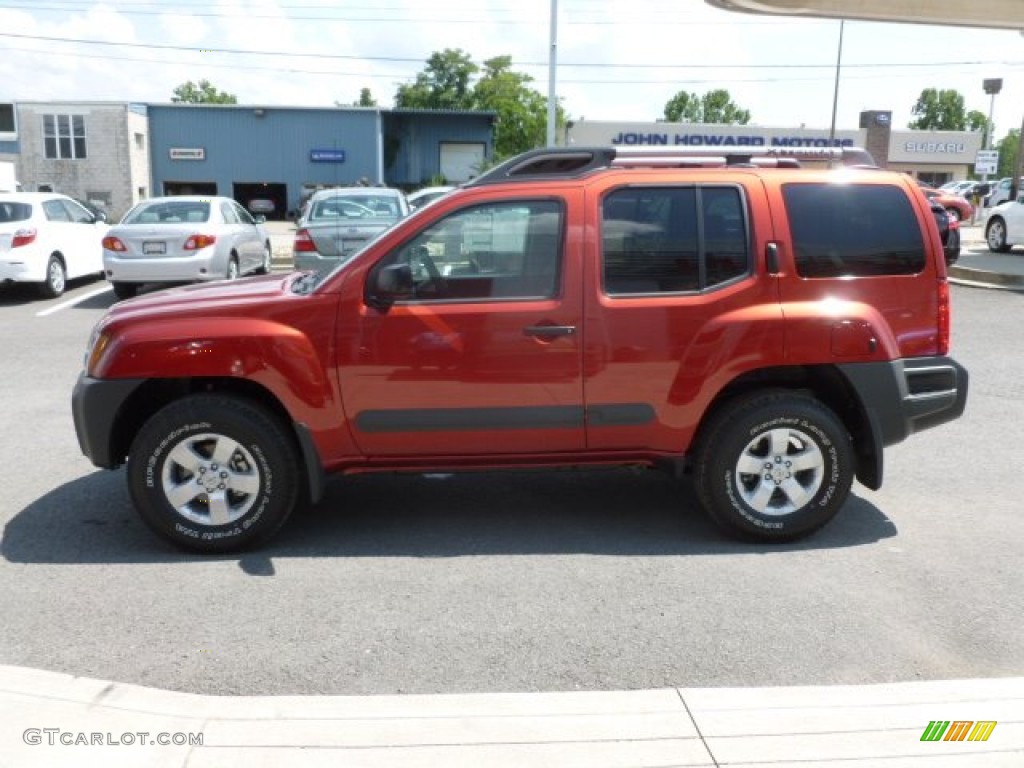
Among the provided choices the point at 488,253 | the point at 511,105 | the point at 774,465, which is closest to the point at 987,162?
the point at 774,465

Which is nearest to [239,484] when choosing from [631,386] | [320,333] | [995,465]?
[320,333]

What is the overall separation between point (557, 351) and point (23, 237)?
1183 cm

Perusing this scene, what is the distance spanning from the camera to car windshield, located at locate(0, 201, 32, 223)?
14.0 metres

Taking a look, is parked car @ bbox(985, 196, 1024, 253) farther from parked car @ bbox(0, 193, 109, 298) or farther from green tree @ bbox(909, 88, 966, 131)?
green tree @ bbox(909, 88, 966, 131)

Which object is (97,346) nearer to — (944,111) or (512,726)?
(512,726)

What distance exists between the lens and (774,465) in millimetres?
4801

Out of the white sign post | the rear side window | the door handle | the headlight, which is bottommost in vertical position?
the headlight

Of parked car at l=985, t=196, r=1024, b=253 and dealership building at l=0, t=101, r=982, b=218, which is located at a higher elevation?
dealership building at l=0, t=101, r=982, b=218

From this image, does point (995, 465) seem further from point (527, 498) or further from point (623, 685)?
point (623, 685)

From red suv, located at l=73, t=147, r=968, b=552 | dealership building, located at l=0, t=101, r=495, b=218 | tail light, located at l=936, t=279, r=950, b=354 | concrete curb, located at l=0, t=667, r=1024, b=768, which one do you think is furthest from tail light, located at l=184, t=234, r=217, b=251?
dealership building, located at l=0, t=101, r=495, b=218

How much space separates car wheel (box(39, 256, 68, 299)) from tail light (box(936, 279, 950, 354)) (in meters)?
13.0

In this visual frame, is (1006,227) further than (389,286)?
Yes

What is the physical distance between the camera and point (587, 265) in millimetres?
4641

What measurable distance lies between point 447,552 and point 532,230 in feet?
5.38
